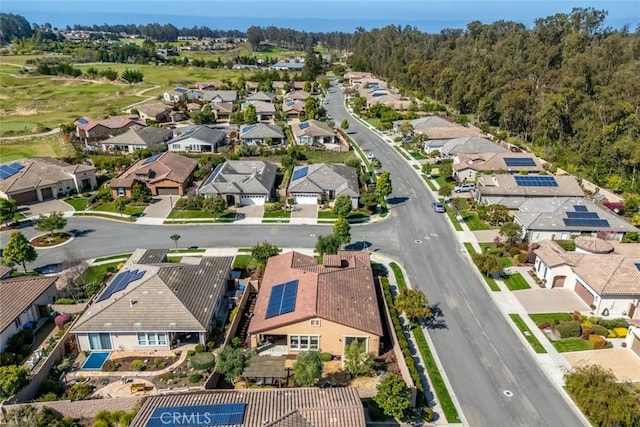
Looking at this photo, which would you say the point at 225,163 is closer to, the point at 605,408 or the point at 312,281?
the point at 312,281

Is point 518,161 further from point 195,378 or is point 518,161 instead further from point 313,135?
point 195,378

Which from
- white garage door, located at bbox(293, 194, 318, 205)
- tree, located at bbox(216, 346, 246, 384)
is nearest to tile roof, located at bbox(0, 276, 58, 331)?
tree, located at bbox(216, 346, 246, 384)

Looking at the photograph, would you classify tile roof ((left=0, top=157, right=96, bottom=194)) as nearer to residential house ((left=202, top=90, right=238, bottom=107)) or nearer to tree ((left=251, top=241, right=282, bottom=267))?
tree ((left=251, top=241, right=282, bottom=267))

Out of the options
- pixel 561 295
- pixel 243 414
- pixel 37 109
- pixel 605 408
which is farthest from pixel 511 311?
pixel 37 109

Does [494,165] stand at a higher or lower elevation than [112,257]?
higher

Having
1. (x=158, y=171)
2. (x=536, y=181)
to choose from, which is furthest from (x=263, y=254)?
(x=536, y=181)
